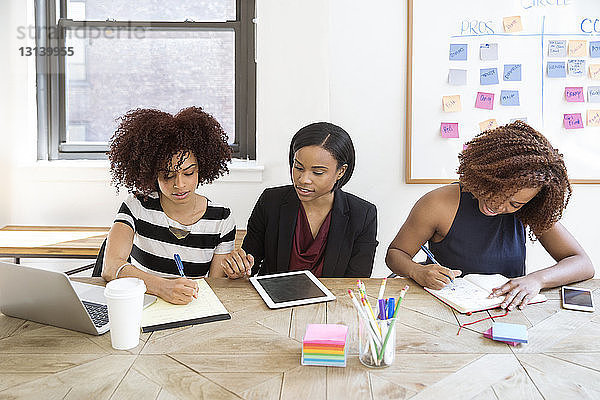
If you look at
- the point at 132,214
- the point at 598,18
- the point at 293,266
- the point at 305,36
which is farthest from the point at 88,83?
the point at 598,18

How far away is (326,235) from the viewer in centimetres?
218

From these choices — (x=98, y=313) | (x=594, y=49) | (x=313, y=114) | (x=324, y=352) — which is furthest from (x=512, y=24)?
(x=98, y=313)

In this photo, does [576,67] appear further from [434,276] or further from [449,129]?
[434,276]

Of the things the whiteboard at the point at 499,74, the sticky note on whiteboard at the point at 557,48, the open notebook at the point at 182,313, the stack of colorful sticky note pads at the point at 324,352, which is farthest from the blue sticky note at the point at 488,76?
the stack of colorful sticky note pads at the point at 324,352

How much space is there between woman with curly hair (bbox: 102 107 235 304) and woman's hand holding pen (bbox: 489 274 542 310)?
35.4 inches

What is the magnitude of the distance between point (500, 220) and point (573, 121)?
3.54ft

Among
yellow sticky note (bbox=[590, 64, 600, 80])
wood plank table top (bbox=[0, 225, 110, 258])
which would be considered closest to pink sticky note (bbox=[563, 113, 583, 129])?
yellow sticky note (bbox=[590, 64, 600, 80])

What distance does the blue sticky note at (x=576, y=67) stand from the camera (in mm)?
2809

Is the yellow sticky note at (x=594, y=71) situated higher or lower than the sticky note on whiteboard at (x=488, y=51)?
lower

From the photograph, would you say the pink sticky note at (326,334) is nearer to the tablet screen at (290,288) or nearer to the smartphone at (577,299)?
the tablet screen at (290,288)

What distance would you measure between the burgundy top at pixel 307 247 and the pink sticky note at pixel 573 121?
4.43 ft

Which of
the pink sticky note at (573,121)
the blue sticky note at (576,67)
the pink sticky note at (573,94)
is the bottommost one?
the pink sticky note at (573,121)

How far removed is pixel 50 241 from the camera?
2.69 meters

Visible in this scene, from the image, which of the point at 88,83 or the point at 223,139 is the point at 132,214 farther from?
the point at 88,83
